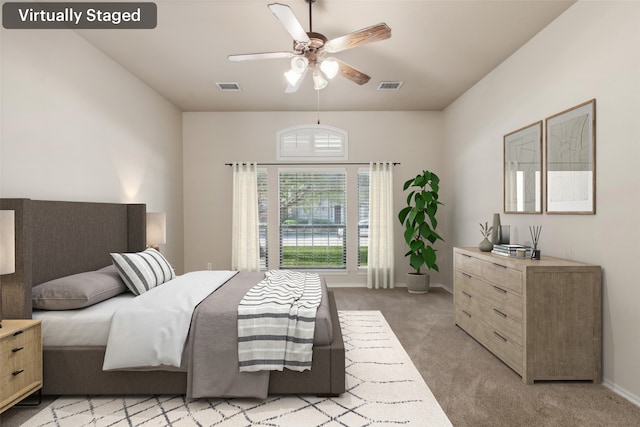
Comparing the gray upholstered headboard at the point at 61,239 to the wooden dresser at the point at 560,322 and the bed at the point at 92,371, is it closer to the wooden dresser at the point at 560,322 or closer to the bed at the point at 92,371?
the bed at the point at 92,371

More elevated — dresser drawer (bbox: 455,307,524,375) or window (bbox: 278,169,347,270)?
window (bbox: 278,169,347,270)

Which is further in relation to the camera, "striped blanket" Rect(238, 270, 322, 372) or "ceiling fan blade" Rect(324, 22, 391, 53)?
"ceiling fan blade" Rect(324, 22, 391, 53)

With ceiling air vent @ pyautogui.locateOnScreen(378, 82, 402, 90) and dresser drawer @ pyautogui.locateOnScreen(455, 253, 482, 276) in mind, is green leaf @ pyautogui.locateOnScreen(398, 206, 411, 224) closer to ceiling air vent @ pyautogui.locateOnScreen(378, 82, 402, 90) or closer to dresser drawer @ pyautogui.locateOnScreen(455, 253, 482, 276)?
dresser drawer @ pyautogui.locateOnScreen(455, 253, 482, 276)

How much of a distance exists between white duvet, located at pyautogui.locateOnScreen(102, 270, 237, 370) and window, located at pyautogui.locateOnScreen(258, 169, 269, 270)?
3.50 m

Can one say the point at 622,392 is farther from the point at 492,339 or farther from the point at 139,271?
the point at 139,271

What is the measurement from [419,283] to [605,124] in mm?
3419

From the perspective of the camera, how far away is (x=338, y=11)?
3000 mm

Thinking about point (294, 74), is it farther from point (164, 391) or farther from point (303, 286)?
point (164, 391)

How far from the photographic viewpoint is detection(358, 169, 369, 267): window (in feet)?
20.0

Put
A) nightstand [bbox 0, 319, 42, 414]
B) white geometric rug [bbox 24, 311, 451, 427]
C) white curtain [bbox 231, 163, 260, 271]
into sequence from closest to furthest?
nightstand [bbox 0, 319, 42, 414] < white geometric rug [bbox 24, 311, 451, 427] < white curtain [bbox 231, 163, 260, 271]

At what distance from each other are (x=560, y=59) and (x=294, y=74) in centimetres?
224

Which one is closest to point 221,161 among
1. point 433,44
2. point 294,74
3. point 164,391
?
point 294,74


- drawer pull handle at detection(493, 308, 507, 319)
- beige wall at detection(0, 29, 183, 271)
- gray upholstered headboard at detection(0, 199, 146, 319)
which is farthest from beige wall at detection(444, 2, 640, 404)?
beige wall at detection(0, 29, 183, 271)

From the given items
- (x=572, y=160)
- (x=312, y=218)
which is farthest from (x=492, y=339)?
(x=312, y=218)
